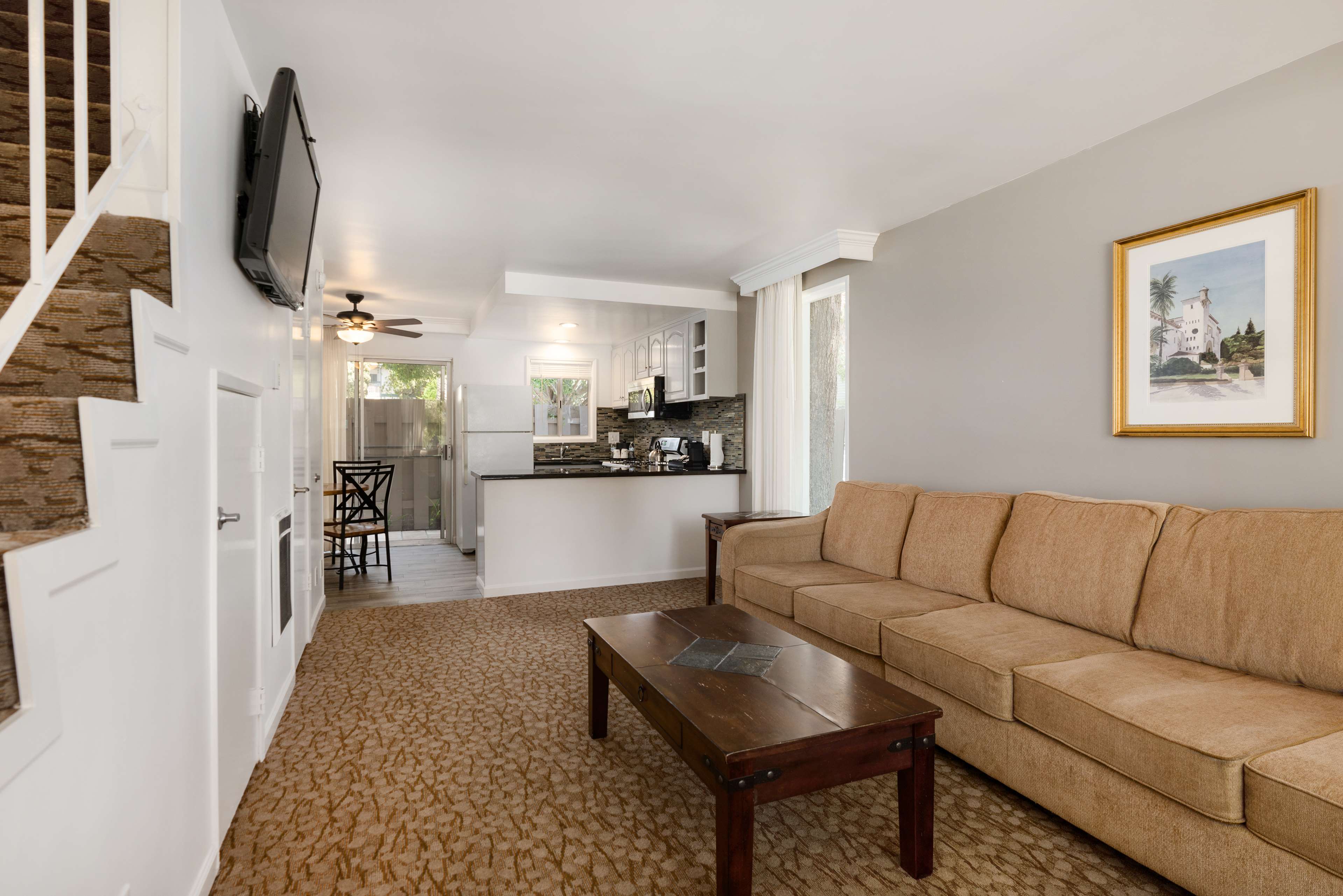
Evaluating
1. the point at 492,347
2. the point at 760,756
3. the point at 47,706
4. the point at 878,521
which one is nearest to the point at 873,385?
the point at 878,521

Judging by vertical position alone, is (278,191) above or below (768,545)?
above

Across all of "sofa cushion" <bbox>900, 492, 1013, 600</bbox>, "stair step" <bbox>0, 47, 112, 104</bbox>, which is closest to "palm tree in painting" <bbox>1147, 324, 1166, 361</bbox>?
"sofa cushion" <bbox>900, 492, 1013, 600</bbox>

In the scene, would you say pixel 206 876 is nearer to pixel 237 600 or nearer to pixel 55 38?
pixel 237 600

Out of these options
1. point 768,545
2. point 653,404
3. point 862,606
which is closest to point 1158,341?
point 862,606

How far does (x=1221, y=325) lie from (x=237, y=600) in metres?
3.51

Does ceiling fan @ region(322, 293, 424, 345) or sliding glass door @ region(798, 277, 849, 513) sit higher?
ceiling fan @ region(322, 293, 424, 345)

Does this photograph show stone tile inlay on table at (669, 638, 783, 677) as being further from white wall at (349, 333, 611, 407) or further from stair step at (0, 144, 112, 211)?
white wall at (349, 333, 611, 407)

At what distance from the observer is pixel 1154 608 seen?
7.61 ft

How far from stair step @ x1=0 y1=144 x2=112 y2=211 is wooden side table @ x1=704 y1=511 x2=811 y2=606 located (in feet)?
11.1

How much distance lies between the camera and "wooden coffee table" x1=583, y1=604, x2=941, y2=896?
5.35 ft

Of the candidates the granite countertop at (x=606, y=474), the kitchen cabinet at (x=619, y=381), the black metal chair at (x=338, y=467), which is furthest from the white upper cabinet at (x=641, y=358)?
the black metal chair at (x=338, y=467)

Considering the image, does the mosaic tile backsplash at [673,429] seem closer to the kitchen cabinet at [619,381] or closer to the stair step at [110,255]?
the kitchen cabinet at [619,381]

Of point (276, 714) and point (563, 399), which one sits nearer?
point (276, 714)

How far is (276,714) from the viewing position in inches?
109
